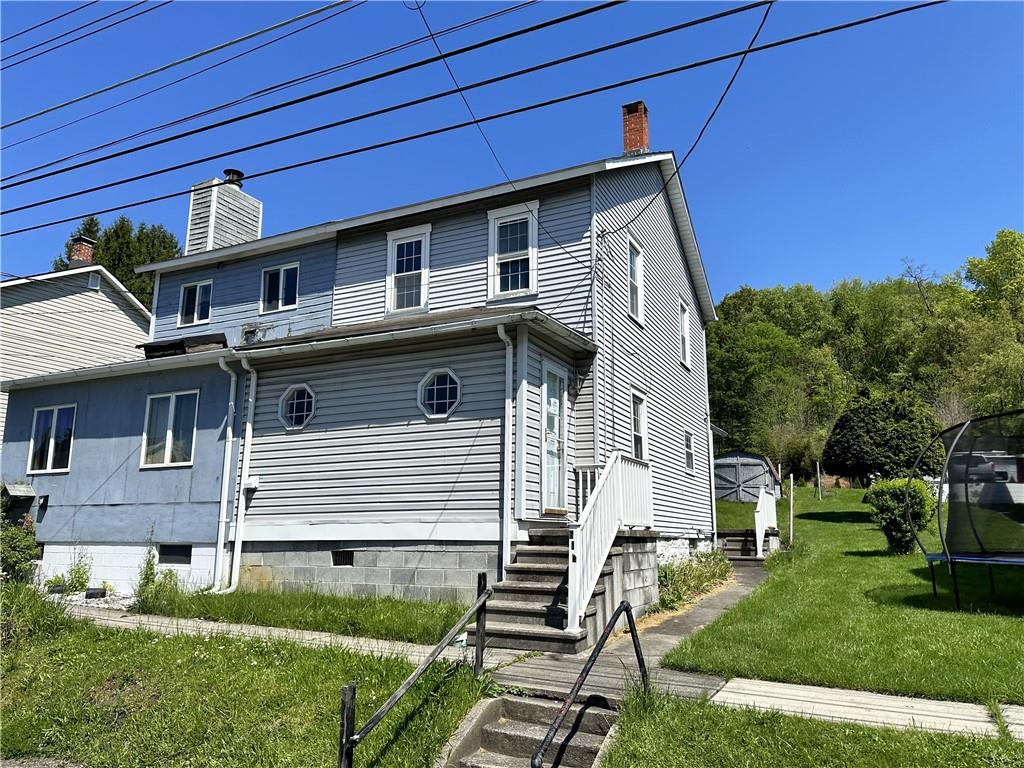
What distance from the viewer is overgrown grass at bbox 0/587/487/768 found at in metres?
5.81

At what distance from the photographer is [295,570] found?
38.1 ft

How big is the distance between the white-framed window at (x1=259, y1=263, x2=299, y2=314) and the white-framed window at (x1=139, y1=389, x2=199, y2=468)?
3.25m

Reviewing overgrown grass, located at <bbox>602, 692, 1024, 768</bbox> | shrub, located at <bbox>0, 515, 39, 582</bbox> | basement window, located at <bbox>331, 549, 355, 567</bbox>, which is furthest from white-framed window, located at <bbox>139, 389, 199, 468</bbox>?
overgrown grass, located at <bbox>602, 692, 1024, 768</bbox>

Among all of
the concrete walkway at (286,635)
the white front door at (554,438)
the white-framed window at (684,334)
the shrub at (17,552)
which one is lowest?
the concrete walkway at (286,635)

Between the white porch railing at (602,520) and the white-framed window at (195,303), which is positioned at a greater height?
the white-framed window at (195,303)

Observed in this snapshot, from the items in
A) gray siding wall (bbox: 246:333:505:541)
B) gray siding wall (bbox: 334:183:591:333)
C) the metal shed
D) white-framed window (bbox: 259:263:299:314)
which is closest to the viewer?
gray siding wall (bbox: 246:333:505:541)

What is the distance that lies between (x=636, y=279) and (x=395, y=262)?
4.80 m

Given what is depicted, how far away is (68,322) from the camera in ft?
68.1

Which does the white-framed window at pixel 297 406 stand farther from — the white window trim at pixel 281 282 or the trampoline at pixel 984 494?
the trampoline at pixel 984 494

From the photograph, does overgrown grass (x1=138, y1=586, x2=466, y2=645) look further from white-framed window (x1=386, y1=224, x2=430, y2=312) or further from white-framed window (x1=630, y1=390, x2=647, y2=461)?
white-framed window (x1=386, y1=224, x2=430, y2=312)

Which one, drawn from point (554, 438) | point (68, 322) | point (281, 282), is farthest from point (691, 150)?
point (68, 322)

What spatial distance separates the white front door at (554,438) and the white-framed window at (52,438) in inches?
390

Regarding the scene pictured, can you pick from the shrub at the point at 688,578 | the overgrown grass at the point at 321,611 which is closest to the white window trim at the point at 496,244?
the shrub at the point at 688,578

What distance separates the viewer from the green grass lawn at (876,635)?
20.8 ft
